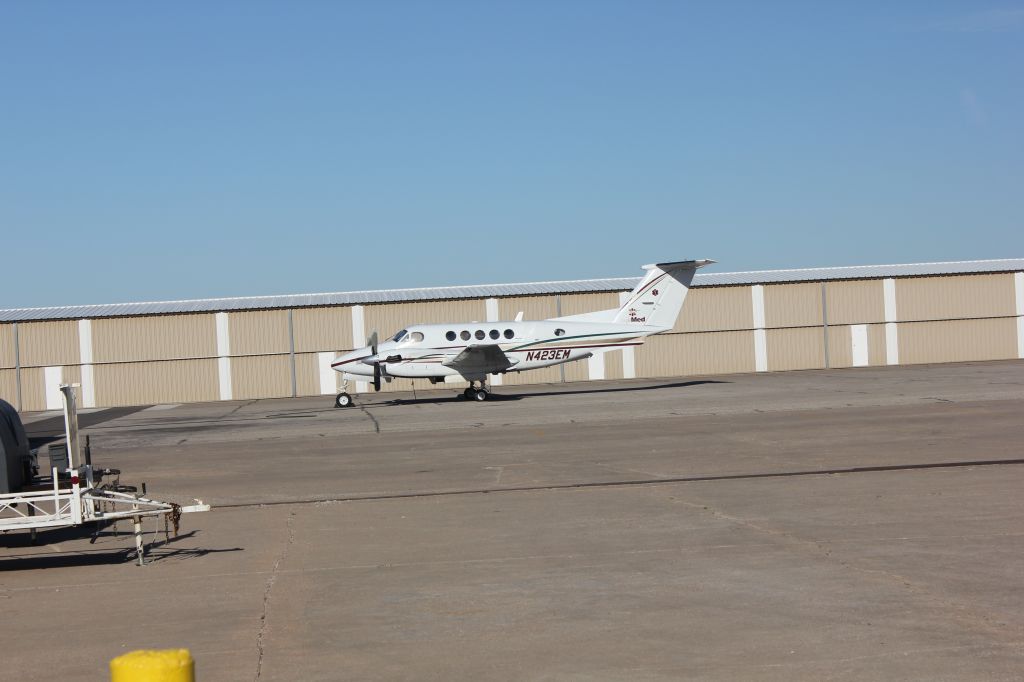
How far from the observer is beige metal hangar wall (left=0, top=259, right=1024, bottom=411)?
4628 cm

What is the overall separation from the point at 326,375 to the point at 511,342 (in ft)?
46.7

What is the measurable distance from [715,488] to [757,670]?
793cm

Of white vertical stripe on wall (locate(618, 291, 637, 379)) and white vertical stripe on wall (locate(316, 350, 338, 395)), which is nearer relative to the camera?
white vertical stripe on wall (locate(316, 350, 338, 395))

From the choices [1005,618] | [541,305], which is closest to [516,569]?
[1005,618]

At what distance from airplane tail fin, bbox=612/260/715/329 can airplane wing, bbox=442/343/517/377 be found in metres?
4.66

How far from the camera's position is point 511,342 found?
36.0 metres

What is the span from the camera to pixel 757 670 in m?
6.40

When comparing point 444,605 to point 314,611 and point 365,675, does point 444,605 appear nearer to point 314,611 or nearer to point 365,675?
point 314,611

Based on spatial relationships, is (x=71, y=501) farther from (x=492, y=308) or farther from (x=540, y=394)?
(x=492, y=308)

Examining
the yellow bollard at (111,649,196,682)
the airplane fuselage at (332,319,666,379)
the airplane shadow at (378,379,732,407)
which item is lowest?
the airplane shadow at (378,379,732,407)

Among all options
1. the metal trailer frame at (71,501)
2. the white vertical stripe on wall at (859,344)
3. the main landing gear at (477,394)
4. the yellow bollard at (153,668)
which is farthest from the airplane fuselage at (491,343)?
the yellow bollard at (153,668)

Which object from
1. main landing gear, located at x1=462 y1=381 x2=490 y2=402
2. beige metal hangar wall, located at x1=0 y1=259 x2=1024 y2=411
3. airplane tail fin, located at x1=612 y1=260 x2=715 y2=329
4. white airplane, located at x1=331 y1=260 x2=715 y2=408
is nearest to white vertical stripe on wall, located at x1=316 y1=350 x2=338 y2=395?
beige metal hangar wall, located at x1=0 y1=259 x2=1024 y2=411

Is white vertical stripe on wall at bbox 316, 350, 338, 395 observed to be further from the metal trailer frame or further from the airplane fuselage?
the metal trailer frame

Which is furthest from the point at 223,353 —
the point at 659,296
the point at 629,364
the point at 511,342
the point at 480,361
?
the point at 659,296
